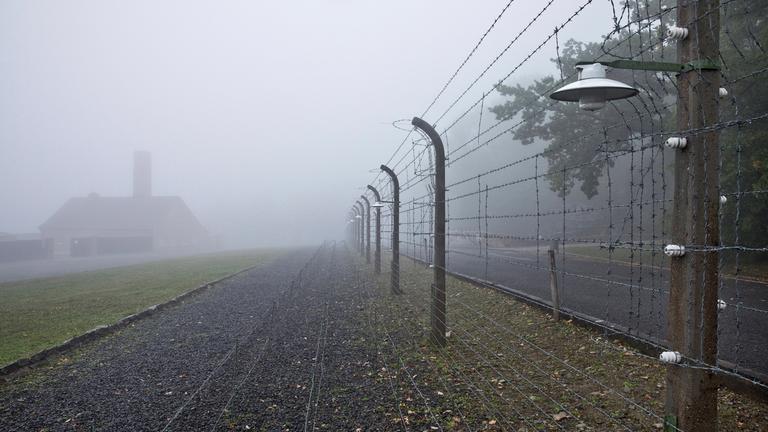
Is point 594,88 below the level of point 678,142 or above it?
above

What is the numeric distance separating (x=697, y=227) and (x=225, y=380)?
Result: 555 cm

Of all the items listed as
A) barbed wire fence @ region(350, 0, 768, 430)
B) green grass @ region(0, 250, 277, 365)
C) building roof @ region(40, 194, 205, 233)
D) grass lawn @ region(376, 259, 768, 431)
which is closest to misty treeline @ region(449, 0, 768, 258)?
barbed wire fence @ region(350, 0, 768, 430)

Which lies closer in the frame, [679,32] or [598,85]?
[679,32]

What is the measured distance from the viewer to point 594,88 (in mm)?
2994

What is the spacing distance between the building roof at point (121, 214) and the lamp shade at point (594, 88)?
77.5 metres

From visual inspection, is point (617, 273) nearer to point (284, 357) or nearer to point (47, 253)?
point (284, 357)

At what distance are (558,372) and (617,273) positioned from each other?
1066 cm

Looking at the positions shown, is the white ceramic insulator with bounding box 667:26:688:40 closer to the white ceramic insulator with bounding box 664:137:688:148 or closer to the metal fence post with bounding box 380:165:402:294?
the white ceramic insulator with bounding box 664:137:688:148

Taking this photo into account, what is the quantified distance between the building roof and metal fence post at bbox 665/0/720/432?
3067 inches

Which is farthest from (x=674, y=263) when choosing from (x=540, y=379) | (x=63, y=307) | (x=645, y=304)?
(x=63, y=307)

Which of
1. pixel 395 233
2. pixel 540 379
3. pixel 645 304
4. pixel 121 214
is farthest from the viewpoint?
pixel 121 214

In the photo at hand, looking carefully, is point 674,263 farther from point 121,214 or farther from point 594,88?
point 121,214

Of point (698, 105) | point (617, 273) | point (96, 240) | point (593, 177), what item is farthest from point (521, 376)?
point (96, 240)

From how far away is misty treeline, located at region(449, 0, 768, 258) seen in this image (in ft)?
10.7
